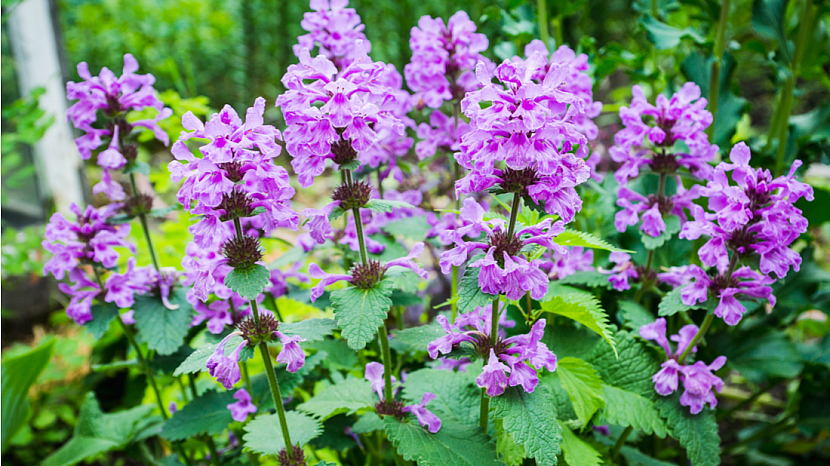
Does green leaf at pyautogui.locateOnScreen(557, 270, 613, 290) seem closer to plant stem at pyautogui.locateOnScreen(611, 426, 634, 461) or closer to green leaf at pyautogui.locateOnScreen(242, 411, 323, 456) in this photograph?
plant stem at pyautogui.locateOnScreen(611, 426, 634, 461)

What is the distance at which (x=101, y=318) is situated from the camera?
4.31 feet

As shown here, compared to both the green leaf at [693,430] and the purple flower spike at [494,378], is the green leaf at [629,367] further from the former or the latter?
the purple flower spike at [494,378]

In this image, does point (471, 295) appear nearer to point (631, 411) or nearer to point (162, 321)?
point (631, 411)

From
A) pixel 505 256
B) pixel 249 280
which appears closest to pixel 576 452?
pixel 505 256

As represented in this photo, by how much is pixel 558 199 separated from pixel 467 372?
525 mm

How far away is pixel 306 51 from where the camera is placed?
3.02 ft

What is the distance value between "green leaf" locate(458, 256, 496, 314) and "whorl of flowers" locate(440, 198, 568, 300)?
0.05ft

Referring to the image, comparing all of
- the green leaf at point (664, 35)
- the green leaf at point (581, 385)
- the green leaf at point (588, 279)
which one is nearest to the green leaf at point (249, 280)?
the green leaf at point (581, 385)

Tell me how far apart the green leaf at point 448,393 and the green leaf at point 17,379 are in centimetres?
113

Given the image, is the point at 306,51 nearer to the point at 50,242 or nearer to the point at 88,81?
the point at 88,81

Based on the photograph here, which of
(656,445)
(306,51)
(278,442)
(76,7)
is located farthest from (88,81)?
(76,7)

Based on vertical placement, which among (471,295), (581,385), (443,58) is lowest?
(581,385)

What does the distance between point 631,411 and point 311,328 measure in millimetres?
668

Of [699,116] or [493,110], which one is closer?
[493,110]
